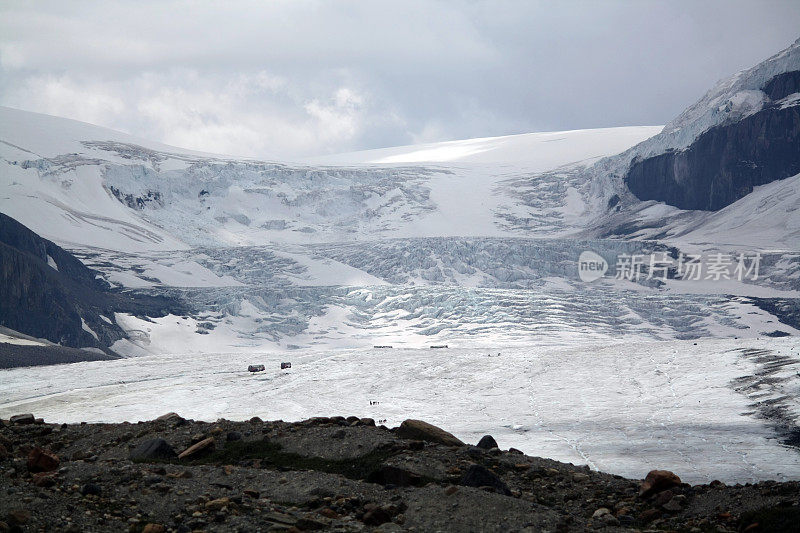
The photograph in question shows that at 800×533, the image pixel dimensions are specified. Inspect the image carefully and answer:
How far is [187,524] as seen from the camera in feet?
28.5

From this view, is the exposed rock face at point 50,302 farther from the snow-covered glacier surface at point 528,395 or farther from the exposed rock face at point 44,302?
the snow-covered glacier surface at point 528,395

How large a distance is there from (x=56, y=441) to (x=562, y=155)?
113m

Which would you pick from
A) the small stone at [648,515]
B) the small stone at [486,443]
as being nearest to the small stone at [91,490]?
the small stone at [486,443]

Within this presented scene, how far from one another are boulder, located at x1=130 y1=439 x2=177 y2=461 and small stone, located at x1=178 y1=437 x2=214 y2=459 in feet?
0.66

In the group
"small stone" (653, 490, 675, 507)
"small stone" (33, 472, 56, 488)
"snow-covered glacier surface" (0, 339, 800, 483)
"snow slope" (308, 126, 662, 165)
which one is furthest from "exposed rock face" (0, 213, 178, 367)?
"small stone" (653, 490, 675, 507)

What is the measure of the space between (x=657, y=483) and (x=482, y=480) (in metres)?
2.28

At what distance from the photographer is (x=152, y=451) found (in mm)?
12180

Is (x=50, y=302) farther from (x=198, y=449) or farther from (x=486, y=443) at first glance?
(x=486, y=443)

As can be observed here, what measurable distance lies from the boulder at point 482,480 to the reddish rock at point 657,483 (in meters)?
1.79

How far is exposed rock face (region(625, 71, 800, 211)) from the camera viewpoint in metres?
100

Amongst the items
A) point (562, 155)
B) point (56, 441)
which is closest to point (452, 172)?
point (562, 155)

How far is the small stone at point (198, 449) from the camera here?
482 inches

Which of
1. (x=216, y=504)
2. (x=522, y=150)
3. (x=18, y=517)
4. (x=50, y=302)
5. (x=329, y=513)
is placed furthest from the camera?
(x=522, y=150)

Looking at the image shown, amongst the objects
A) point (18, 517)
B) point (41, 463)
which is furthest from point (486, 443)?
point (18, 517)
